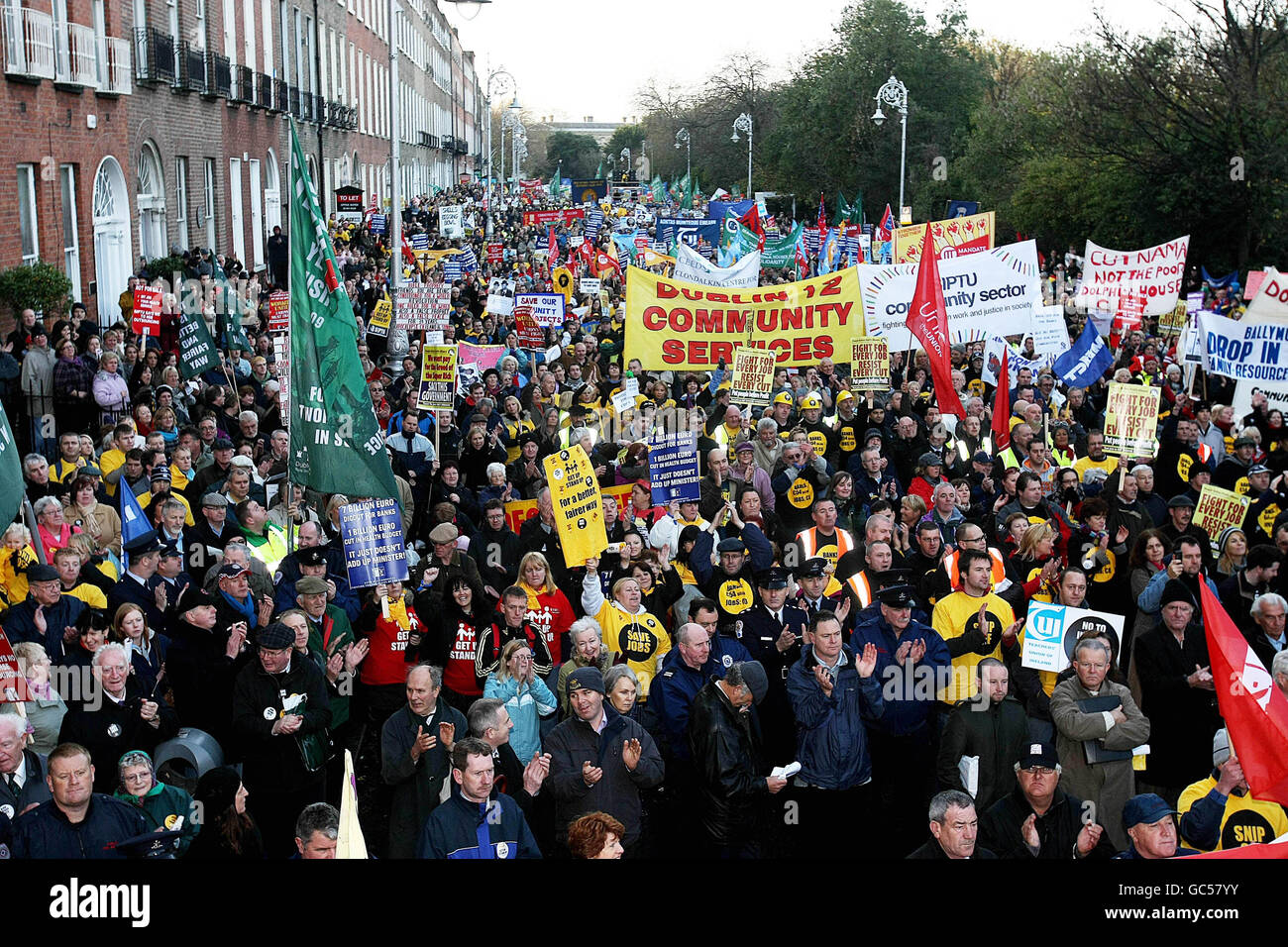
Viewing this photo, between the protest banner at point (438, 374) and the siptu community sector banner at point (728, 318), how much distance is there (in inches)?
80.3

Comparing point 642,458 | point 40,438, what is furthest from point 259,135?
point 642,458

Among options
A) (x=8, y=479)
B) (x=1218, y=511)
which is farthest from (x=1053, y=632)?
(x=8, y=479)

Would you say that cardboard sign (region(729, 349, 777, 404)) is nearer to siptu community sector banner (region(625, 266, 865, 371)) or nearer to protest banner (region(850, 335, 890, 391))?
siptu community sector banner (region(625, 266, 865, 371))

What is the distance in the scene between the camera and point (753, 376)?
14.4 metres

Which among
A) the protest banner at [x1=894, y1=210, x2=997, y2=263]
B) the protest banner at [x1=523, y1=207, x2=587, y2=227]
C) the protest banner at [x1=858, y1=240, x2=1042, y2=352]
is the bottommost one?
the protest banner at [x1=858, y1=240, x2=1042, y2=352]

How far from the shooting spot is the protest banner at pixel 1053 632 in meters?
7.35

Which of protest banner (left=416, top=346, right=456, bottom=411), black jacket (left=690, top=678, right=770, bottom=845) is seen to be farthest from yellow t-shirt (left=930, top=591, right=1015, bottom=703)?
protest banner (left=416, top=346, right=456, bottom=411)

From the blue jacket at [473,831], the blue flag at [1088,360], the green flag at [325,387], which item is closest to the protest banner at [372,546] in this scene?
the green flag at [325,387]

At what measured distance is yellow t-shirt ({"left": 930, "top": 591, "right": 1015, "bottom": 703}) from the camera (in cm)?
767

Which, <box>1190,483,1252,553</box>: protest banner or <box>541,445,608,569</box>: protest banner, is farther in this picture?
<box>1190,483,1252,553</box>: protest banner

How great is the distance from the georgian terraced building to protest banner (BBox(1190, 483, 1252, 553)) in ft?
50.9

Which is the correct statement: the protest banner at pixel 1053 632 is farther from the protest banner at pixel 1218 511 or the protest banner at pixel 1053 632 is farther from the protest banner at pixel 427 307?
the protest banner at pixel 427 307

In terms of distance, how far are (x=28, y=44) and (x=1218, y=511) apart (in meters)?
16.6

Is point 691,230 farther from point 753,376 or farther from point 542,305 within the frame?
point 753,376
